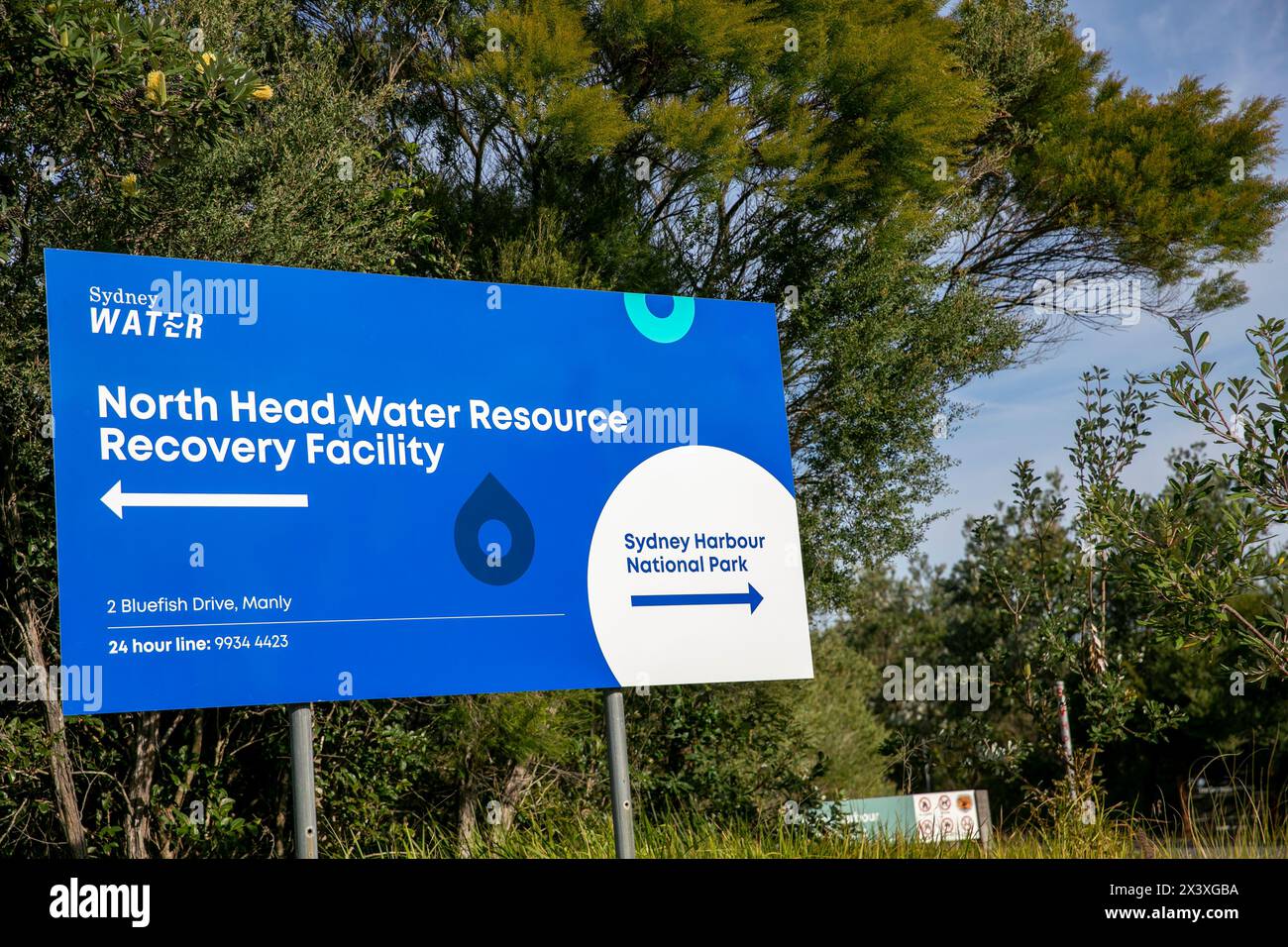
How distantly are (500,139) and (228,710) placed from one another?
7.07 metres

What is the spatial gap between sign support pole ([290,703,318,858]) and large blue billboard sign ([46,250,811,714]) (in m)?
0.19

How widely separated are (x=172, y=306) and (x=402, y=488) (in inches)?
49.0

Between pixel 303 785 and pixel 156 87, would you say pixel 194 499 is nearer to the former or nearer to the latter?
pixel 303 785

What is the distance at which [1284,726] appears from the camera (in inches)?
955

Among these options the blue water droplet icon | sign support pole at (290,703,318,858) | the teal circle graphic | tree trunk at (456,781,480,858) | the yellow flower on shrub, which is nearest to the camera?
sign support pole at (290,703,318,858)

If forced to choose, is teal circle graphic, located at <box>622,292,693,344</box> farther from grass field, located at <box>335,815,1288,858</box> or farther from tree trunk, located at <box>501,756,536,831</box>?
tree trunk, located at <box>501,756,536,831</box>

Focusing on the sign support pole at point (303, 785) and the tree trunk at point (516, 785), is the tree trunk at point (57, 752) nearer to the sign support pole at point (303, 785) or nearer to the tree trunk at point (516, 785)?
the tree trunk at point (516, 785)

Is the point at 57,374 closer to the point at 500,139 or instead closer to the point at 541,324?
the point at 541,324

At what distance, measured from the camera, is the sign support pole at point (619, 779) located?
5.63m

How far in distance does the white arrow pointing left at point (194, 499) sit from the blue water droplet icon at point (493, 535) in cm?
74
